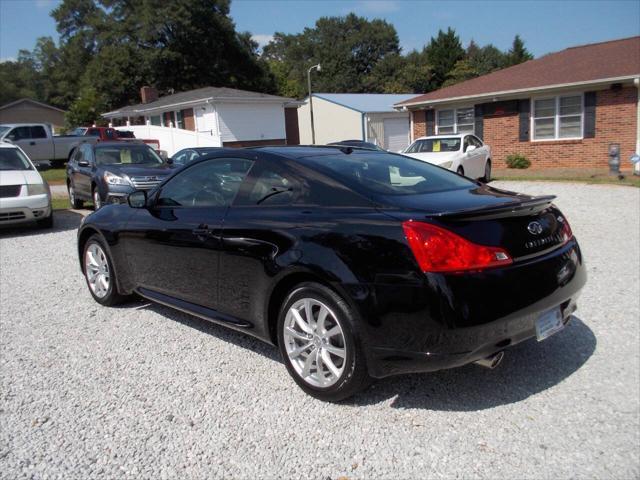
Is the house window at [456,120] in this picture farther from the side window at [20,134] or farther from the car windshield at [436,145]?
the side window at [20,134]

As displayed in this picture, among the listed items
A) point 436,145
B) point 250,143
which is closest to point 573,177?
point 436,145

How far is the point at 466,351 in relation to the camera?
2.85 m

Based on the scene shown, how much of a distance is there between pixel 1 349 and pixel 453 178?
3.87 m

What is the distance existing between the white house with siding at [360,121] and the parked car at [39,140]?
16.3 meters

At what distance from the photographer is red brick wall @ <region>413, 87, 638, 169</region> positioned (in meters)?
18.1

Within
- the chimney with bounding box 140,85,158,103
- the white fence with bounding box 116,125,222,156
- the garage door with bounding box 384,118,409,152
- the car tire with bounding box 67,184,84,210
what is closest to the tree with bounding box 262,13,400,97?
the chimney with bounding box 140,85,158,103

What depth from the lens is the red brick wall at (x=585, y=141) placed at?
18141 mm

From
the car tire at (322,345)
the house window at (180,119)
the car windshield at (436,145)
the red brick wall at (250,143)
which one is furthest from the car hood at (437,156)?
the house window at (180,119)

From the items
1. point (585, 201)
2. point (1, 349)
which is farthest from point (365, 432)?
point (585, 201)

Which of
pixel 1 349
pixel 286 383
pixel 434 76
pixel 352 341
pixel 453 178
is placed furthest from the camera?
pixel 434 76

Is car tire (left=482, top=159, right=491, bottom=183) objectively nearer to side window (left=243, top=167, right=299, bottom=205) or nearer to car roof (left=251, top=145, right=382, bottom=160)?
car roof (left=251, top=145, right=382, bottom=160)

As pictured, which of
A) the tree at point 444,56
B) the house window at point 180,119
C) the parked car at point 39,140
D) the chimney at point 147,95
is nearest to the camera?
the parked car at point 39,140

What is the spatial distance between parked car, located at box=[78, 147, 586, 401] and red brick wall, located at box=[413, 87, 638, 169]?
55.6ft

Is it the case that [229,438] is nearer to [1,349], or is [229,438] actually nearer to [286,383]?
[286,383]
